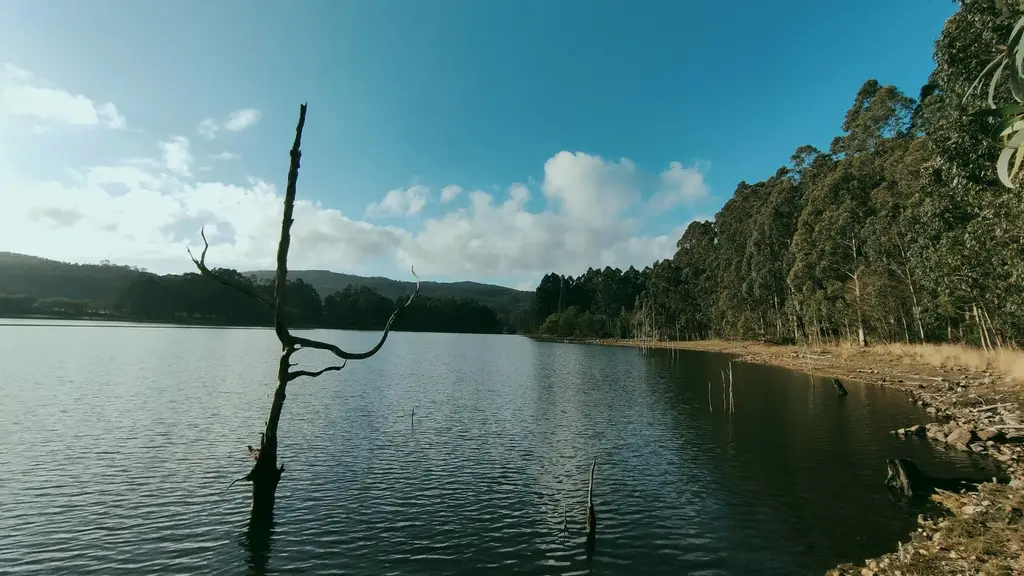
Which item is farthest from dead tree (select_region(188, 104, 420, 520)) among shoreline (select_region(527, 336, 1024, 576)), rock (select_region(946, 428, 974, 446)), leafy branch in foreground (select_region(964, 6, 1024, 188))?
rock (select_region(946, 428, 974, 446))

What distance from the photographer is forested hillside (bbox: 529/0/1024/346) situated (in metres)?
22.5

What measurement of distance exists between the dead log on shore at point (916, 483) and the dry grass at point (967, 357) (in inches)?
835

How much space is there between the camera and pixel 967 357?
4334cm

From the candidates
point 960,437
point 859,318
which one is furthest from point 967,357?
point 960,437

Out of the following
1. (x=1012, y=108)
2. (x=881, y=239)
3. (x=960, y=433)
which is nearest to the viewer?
(x=1012, y=108)

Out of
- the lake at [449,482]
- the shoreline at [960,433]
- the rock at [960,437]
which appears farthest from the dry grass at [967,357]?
the rock at [960,437]

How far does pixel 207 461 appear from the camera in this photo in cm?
2103

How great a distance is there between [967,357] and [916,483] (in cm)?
3615

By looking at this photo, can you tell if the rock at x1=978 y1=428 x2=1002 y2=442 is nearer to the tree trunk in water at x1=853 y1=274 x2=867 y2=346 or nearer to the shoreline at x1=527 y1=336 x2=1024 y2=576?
the shoreline at x1=527 y1=336 x2=1024 y2=576

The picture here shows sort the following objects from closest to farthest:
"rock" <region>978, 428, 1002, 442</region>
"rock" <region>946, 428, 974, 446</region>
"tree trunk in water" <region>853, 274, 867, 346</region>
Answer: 1. "rock" <region>978, 428, 1002, 442</region>
2. "rock" <region>946, 428, 974, 446</region>
3. "tree trunk in water" <region>853, 274, 867, 346</region>

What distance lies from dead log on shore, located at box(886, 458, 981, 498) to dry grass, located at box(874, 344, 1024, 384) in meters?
21.2

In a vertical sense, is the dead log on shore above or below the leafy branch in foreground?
below

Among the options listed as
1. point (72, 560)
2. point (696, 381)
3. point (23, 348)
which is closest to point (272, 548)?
point (72, 560)

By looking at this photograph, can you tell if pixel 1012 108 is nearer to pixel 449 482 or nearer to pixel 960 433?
pixel 449 482
